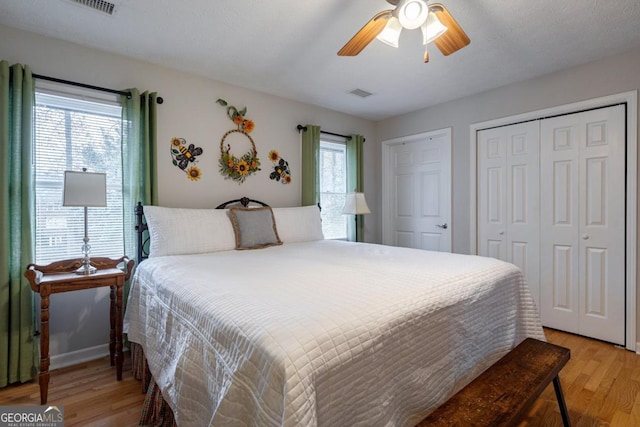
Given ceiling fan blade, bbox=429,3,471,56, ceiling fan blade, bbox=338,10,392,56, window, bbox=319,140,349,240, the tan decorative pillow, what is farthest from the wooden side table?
ceiling fan blade, bbox=429,3,471,56

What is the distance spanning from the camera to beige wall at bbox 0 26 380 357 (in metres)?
2.31

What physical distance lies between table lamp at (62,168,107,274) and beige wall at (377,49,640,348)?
3.48 metres

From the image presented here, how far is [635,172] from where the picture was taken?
2523mm

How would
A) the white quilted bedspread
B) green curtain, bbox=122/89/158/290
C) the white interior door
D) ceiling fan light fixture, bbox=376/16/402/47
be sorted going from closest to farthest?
the white quilted bedspread, ceiling fan light fixture, bbox=376/16/402/47, green curtain, bbox=122/89/158/290, the white interior door

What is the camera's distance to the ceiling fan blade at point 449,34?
1.67m

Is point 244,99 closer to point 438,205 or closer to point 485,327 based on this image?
point 438,205

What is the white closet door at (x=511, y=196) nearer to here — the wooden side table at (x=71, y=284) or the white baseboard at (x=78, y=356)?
the wooden side table at (x=71, y=284)

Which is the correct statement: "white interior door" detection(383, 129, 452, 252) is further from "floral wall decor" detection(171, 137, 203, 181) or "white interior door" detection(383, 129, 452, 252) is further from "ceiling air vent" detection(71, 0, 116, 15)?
"ceiling air vent" detection(71, 0, 116, 15)

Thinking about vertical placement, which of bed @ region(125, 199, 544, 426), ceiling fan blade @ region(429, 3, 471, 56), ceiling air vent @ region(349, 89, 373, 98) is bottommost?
bed @ region(125, 199, 544, 426)

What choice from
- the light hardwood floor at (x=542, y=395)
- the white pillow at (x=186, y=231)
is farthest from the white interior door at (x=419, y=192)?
the white pillow at (x=186, y=231)

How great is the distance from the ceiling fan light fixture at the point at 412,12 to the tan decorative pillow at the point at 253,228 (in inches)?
74.5

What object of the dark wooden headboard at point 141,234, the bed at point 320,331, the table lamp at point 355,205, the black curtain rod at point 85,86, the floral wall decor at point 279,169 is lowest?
the bed at point 320,331

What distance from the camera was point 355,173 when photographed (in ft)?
13.7

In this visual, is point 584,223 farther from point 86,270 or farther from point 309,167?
point 86,270
